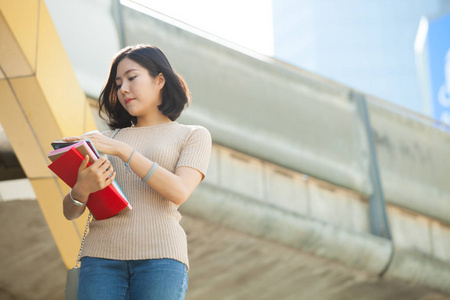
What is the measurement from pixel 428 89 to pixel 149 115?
2226 centimetres

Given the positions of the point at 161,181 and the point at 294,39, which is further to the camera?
the point at 294,39

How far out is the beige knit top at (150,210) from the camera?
2.29 m

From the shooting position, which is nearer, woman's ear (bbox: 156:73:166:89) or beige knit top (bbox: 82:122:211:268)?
beige knit top (bbox: 82:122:211:268)

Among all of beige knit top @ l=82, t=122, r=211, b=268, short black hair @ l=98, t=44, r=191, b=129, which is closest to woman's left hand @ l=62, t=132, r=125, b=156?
beige knit top @ l=82, t=122, r=211, b=268

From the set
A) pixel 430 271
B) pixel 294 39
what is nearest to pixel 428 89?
pixel 430 271

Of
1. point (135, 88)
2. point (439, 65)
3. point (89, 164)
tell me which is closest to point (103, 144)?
point (89, 164)

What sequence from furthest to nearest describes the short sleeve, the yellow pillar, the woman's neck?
the yellow pillar → the woman's neck → the short sleeve

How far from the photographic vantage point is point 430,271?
24.8ft

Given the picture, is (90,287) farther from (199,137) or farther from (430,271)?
(430,271)

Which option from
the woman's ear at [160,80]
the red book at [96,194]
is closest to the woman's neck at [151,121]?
the woman's ear at [160,80]

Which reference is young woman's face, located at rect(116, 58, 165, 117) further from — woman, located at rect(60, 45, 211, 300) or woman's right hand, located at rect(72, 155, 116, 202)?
woman's right hand, located at rect(72, 155, 116, 202)

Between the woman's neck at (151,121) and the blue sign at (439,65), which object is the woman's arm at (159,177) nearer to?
the woman's neck at (151,121)

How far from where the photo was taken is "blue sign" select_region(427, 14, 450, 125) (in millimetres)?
20938

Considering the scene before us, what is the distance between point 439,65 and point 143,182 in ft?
73.6
